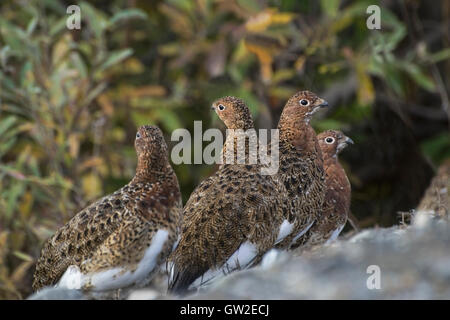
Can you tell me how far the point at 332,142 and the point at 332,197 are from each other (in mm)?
340

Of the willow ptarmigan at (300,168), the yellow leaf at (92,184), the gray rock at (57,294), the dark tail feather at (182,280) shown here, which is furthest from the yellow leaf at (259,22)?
the gray rock at (57,294)

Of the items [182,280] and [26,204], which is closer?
[182,280]

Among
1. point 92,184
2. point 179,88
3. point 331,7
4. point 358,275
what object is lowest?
point 358,275

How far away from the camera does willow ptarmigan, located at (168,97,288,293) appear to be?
4207mm

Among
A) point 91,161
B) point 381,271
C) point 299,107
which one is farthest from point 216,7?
point 381,271

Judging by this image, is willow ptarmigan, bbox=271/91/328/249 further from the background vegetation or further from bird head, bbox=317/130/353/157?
the background vegetation

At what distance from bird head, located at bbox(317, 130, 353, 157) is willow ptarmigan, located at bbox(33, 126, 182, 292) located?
3.95ft

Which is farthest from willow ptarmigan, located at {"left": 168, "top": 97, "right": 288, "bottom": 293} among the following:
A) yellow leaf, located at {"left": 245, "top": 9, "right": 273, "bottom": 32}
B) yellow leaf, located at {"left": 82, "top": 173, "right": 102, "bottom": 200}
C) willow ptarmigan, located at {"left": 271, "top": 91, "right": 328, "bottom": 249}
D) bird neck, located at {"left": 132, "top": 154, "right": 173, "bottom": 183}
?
yellow leaf, located at {"left": 82, "top": 173, "right": 102, "bottom": 200}

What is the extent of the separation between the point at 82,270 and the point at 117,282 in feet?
0.67

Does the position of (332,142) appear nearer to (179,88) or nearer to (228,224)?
(228,224)

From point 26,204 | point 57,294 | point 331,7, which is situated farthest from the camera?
point 331,7

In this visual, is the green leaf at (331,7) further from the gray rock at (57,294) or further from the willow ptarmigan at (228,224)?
the gray rock at (57,294)

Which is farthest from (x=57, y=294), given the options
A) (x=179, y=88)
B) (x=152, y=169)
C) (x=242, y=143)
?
(x=179, y=88)

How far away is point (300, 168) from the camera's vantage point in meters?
4.62
